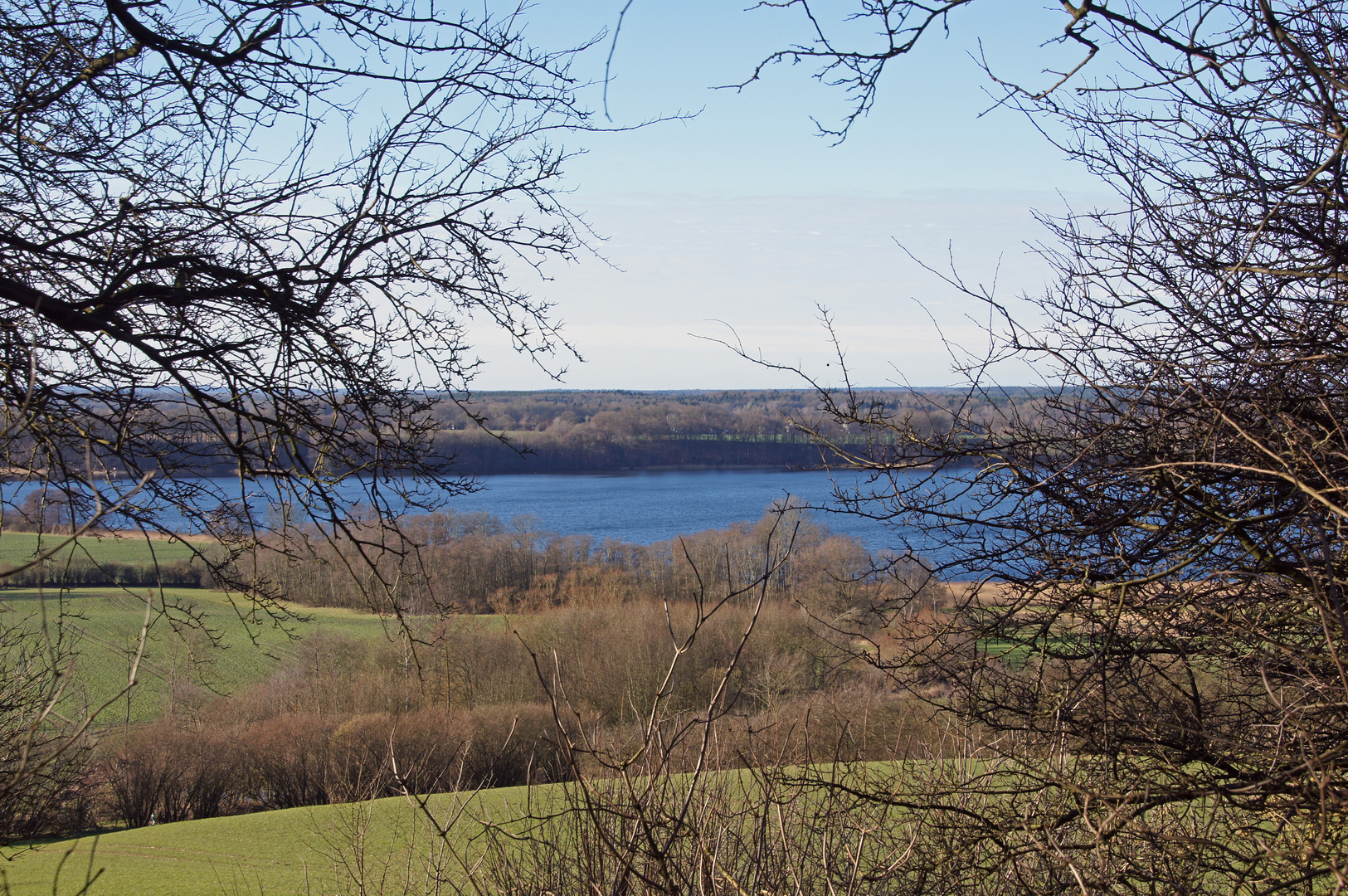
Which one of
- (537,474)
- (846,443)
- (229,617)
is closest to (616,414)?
(537,474)

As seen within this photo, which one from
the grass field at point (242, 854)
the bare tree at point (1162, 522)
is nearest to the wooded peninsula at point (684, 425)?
the bare tree at point (1162, 522)

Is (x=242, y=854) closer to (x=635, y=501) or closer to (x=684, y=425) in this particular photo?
(x=684, y=425)

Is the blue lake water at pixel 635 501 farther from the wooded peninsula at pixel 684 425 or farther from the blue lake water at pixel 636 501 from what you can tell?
the wooded peninsula at pixel 684 425

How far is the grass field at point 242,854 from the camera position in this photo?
878 centimetres

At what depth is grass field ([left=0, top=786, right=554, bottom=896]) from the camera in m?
8.78

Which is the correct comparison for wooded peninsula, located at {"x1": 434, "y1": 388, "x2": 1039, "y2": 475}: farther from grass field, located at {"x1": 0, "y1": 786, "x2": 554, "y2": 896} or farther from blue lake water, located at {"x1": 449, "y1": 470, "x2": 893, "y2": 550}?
grass field, located at {"x1": 0, "y1": 786, "x2": 554, "y2": 896}

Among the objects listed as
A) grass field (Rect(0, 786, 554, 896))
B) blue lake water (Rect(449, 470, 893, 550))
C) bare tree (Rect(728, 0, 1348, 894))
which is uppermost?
bare tree (Rect(728, 0, 1348, 894))

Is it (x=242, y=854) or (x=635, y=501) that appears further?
(x=635, y=501)

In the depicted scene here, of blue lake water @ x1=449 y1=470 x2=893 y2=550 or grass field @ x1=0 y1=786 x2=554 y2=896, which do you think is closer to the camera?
grass field @ x1=0 y1=786 x2=554 y2=896

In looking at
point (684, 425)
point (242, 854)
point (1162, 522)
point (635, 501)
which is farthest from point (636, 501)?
point (1162, 522)

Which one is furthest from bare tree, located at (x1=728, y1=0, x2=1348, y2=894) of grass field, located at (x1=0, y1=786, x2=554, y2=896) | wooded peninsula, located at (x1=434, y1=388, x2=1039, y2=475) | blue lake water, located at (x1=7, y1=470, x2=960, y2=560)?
blue lake water, located at (x1=7, y1=470, x2=960, y2=560)

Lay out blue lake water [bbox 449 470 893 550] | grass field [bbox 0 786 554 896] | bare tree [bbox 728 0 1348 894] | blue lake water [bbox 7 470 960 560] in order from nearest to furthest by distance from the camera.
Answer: bare tree [bbox 728 0 1348 894] → grass field [bbox 0 786 554 896] → blue lake water [bbox 7 470 960 560] → blue lake water [bbox 449 470 893 550]

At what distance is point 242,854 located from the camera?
36.3 ft

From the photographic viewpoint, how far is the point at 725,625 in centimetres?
2569
